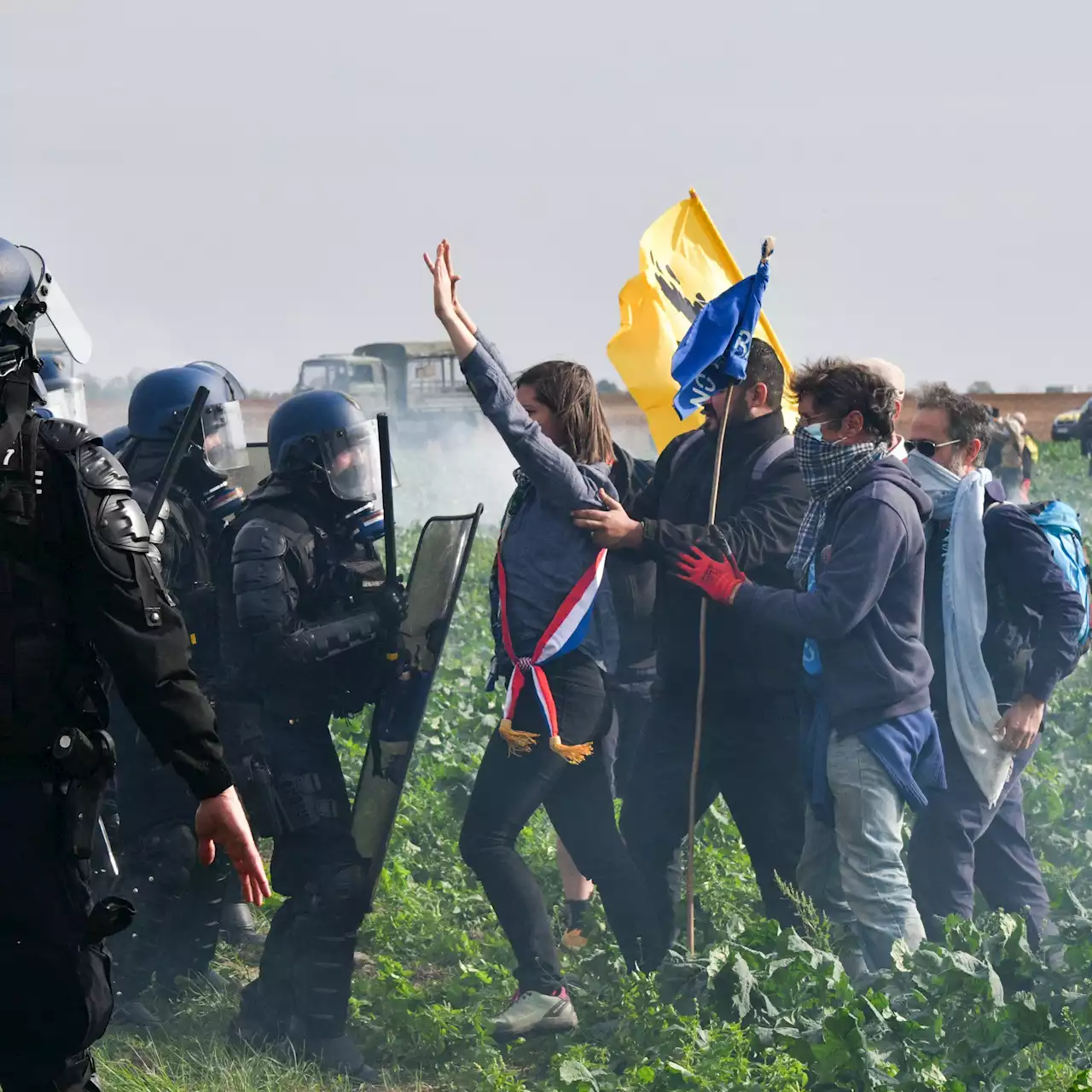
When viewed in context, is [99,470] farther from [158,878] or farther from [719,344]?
[158,878]

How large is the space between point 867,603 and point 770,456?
0.71 metres

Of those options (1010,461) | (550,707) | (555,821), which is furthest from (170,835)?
(1010,461)

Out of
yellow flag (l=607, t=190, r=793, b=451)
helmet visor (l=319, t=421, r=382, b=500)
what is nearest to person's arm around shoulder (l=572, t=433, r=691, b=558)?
helmet visor (l=319, t=421, r=382, b=500)

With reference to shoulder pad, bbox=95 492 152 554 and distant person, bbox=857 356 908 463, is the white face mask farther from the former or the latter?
shoulder pad, bbox=95 492 152 554

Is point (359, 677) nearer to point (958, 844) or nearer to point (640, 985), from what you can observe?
point (640, 985)

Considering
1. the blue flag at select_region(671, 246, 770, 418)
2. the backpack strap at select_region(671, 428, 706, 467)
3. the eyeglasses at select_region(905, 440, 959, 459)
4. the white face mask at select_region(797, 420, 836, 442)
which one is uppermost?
the blue flag at select_region(671, 246, 770, 418)

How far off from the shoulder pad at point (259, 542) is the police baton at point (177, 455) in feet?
1.31

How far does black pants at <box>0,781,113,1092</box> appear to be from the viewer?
2918mm

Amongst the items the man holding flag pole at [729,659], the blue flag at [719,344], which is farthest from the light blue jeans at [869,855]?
the blue flag at [719,344]

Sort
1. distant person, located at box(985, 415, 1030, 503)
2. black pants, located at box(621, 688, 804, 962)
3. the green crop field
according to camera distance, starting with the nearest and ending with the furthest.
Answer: the green crop field, black pants, located at box(621, 688, 804, 962), distant person, located at box(985, 415, 1030, 503)

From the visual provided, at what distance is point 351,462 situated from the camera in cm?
509

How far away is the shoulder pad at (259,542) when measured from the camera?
4.84m

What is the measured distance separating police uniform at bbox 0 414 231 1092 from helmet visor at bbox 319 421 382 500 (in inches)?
80.9

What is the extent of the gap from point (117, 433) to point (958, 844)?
3.52 m
